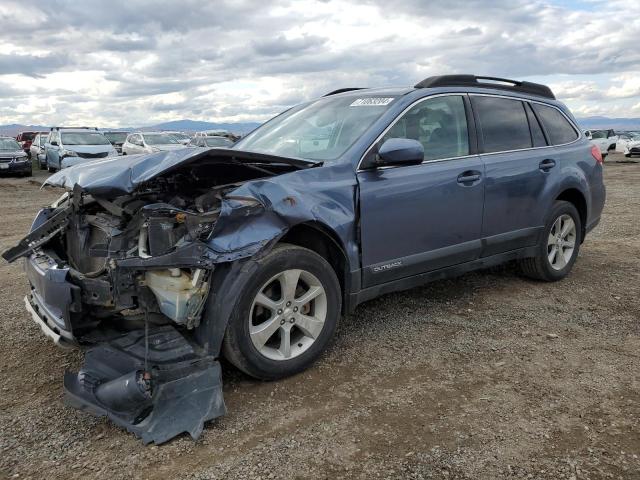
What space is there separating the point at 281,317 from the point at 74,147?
18.3 m

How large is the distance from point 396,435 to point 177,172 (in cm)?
199

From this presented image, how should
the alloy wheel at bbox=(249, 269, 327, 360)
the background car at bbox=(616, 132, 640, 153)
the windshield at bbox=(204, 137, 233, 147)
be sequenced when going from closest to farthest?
the alloy wheel at bbox=(249, 269, 327, 360), the windshield at bbox=(204, 137, 233, 147), the background car at bbox=(616, 132, 640, 153)

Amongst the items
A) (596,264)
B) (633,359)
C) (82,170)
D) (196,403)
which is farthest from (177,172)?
(596,264)

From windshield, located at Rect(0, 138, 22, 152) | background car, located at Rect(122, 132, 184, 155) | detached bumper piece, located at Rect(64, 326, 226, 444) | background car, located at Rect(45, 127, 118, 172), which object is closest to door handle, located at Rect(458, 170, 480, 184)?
detached bumper piece, located at Rect(64, 326, 226, 444)

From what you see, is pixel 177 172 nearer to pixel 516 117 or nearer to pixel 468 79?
pixel 468 79

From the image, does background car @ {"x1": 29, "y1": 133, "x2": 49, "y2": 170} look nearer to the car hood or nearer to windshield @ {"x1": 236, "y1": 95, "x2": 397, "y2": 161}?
windshield @ {"x1": 236, "y1": 95, "x2": 397, "y2": 161}

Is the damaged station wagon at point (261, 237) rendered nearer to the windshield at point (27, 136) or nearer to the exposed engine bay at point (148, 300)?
the exposed engine bay at point (148, 300)

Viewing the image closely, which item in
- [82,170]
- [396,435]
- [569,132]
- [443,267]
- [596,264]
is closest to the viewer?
[396,435]

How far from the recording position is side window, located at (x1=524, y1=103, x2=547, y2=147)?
504 centimetres

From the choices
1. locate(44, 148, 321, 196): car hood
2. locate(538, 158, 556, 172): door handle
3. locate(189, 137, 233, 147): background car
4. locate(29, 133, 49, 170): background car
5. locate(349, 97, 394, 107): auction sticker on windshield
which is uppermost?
locate(349, 97, 394, 107): auction sticker on windshield

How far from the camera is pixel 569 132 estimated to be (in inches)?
215

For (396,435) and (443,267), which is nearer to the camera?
(396,435)

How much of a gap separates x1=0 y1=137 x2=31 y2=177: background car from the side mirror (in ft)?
66.3

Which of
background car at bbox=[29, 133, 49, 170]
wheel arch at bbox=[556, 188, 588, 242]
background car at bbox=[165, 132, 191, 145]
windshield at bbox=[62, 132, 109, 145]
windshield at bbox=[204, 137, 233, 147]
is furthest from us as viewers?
background car at bbox=[165, 132, 191, 145]
